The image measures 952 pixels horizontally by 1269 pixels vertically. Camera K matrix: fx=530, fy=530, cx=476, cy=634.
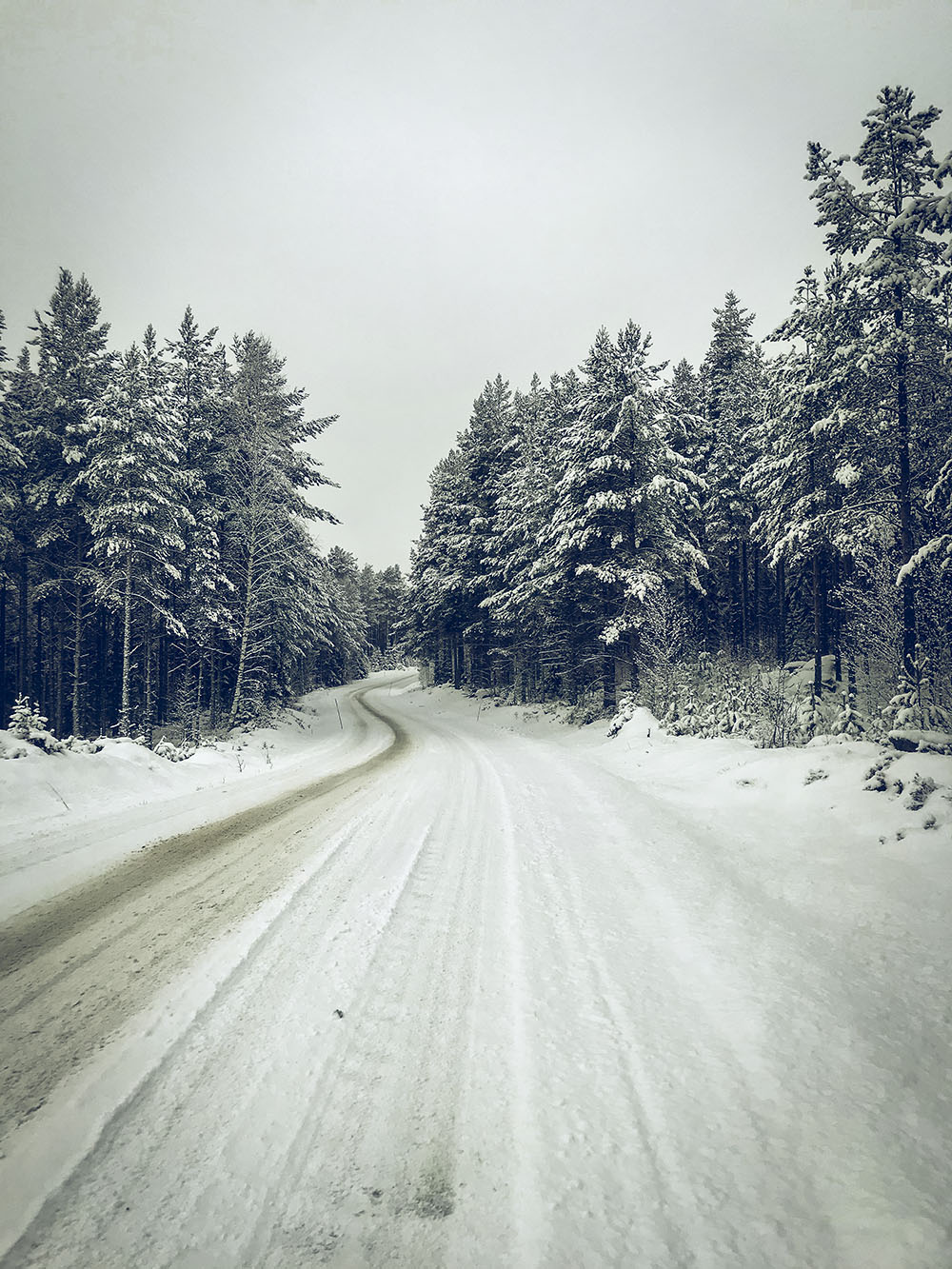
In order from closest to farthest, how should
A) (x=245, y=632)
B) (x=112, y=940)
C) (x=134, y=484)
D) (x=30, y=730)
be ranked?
(x=112, y=940)
(x=30, y=730)
(x=134, y=484)
(x=245, y=632)

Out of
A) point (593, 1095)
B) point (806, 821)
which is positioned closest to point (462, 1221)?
point (593, 1095)

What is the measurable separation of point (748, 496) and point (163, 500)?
943 inches

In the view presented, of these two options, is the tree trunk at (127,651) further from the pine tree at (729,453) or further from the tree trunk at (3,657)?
the pine tree at (729,453)

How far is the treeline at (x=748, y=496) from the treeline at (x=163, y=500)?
949 centimetres

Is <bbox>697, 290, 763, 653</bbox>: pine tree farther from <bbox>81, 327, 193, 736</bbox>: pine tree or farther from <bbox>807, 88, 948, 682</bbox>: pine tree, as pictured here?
<bbox>81, 327, 193, 736</bbox>: pine tree

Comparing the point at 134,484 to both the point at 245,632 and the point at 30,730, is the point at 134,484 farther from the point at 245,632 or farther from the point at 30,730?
the point at 30,730

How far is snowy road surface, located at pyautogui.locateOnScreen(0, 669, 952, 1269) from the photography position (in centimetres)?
181

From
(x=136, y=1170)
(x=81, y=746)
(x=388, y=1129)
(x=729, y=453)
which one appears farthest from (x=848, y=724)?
(x=729, y=453)

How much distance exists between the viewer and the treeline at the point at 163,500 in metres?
16.1

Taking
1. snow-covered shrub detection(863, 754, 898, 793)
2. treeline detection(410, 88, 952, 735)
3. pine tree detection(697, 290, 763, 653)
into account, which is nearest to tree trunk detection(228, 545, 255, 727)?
treeline detection(410, 88, 952, 735)

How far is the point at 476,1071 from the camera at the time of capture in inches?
100

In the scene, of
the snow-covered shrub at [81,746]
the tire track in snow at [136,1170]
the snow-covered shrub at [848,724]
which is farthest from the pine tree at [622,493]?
the tire track in snow at [136,1170]

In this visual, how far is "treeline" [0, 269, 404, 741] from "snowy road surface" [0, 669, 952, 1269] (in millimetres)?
14080

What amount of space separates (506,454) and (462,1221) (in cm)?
2807
